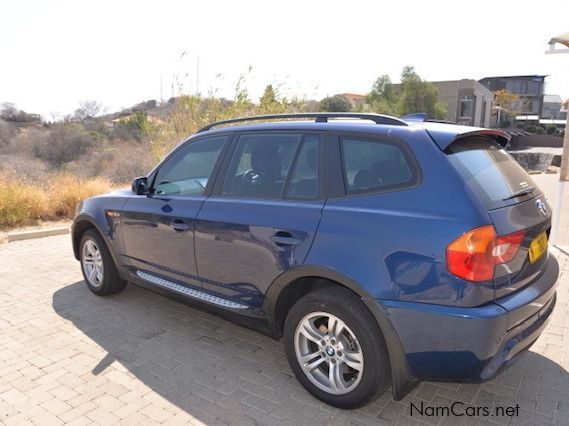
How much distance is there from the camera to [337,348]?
9.05 feet

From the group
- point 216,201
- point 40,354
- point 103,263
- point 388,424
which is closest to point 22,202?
point 103,263

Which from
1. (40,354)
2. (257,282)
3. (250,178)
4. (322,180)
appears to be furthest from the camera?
(40,354)

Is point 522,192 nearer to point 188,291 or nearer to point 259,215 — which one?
point 259,215

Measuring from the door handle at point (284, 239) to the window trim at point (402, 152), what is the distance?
391 millimetres

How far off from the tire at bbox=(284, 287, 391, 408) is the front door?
111cm

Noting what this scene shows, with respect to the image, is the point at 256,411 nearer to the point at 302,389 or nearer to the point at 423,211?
the point at 302,389

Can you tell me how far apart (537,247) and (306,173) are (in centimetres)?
150

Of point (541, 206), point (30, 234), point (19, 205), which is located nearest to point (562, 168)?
point (541, 206)

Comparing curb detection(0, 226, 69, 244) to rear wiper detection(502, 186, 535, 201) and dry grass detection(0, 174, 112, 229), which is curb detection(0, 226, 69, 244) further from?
rear wiper detection(502, 186, 535, 201)

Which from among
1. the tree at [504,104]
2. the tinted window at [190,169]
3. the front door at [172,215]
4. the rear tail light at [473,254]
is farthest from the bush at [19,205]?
the tree at [504,104]

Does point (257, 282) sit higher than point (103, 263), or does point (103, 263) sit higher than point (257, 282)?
point (257, 282)

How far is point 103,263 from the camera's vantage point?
15.1 ft

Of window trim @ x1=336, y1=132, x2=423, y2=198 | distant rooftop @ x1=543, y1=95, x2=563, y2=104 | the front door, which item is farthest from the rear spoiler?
distant rooftop @ x1=543, y1=95, x2=563, y2=104

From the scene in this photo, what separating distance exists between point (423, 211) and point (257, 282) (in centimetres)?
127
